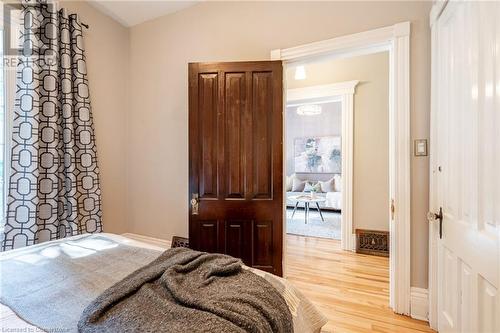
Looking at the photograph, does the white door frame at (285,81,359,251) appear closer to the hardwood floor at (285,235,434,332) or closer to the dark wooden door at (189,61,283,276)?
the hardwood floor at (285,235,434,332)

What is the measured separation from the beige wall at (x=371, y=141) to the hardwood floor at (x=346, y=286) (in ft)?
1.89

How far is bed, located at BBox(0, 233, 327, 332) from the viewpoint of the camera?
0.95 m

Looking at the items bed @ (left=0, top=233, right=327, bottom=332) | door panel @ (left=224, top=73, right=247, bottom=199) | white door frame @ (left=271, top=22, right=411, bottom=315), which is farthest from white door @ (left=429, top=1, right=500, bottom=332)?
door panel @ (left=224, top=73, right=247, bottom=199)

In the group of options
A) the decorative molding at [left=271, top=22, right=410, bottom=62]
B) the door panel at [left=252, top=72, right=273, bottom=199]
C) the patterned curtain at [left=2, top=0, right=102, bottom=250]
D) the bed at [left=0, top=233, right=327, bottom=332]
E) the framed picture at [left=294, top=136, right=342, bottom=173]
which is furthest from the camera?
the framed picture at [left=294, top=136, right=342, bottom=173]

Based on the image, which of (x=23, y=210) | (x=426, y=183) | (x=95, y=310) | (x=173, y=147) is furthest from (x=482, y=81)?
(x=23, y=210)

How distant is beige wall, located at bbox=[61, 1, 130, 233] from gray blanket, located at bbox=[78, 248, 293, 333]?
2.35 meters

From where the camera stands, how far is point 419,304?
193cm

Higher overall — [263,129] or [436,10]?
[436,10]

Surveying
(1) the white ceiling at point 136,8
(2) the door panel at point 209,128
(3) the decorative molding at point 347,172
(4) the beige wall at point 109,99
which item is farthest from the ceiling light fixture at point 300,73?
(4) the beige wall at point 109,99

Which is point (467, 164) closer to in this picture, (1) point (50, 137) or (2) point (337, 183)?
(1) point (50, 137)

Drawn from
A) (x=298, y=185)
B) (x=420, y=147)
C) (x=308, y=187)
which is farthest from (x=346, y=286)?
(x=298, y=185)

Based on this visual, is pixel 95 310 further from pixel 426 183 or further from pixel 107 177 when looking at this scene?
pixel 107 177

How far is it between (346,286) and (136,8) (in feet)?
12.1

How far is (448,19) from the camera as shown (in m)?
1.56
